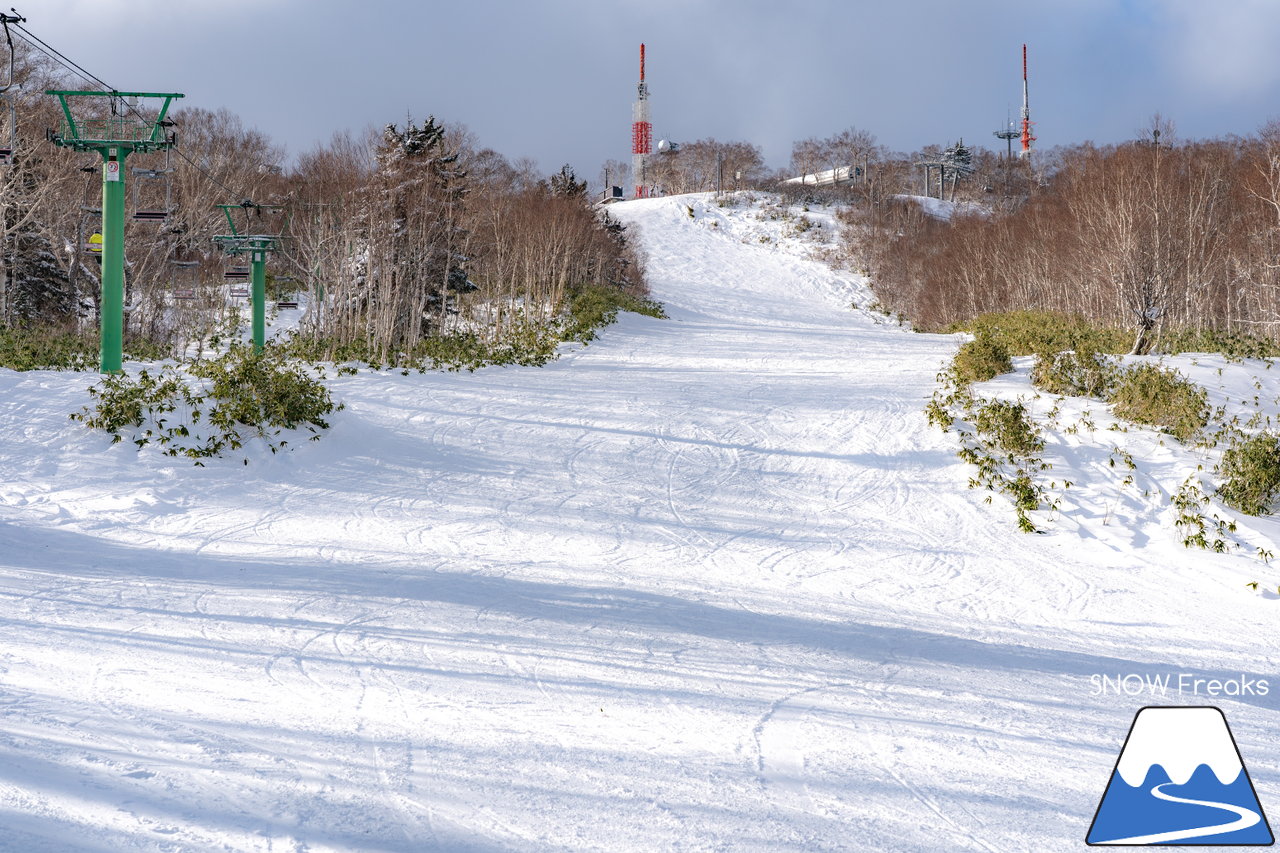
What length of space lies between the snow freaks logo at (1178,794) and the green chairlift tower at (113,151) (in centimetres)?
1222

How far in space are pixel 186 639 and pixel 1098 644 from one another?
574 centimetres

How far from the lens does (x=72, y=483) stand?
8.70 metres

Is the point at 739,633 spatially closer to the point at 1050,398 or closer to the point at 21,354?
the point at 1050,398

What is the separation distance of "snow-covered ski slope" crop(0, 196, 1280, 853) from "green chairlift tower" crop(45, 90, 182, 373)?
1.21 meters

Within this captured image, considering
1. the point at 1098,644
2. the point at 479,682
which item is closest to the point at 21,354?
the point at 479,682

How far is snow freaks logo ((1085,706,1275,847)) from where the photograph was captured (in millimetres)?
3576

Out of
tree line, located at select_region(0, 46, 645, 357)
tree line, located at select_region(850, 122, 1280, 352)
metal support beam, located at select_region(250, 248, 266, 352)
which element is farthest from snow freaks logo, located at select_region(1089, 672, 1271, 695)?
metal support beam, located at select_region(250, 248, 266, 352)

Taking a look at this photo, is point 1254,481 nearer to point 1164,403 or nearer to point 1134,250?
point 1164,403

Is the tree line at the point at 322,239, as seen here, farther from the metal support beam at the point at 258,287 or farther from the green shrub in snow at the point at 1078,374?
the green shrub in snow at the point at 1078,374

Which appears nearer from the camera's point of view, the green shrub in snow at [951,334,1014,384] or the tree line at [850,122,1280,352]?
the green shrub in snow at [951,334,1014,384]

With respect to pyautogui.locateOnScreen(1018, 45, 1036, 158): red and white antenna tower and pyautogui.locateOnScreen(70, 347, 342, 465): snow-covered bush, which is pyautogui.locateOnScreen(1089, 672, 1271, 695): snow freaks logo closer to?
pyautogui.locateOnScreen(70, 347, 342, 465): snow-covered bush

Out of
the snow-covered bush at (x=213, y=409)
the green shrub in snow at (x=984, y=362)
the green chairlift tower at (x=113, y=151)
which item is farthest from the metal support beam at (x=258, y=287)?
the green shrub in snow at (x=984, y=362)

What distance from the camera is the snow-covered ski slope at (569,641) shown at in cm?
362

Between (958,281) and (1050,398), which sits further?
(958,281)
